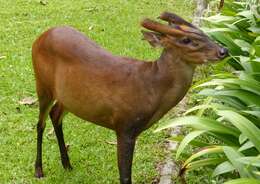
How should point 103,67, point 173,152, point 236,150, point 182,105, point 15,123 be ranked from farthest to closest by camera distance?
point 182,105
point 15,123
point 173,152
point 103,67
point 236,150

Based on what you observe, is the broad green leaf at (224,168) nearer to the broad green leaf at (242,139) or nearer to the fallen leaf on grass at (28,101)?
the broad green leaf at (242,139)

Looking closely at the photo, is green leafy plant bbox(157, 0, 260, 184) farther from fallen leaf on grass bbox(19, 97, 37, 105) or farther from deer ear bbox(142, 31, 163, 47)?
fallen leaf on grass bbox(19, 97, 37, 105)

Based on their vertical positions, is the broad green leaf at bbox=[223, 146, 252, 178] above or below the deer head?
below

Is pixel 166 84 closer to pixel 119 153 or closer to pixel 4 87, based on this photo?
pixel 119 153

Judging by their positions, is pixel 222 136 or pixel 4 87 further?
pixel 4 87

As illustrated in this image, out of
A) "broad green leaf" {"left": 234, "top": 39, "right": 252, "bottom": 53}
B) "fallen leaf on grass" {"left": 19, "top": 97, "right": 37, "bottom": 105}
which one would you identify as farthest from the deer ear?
"fallen leaf on grass" {"left": 19, "top": 97, "right": 37, "bottom": 105}

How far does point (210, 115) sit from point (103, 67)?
2.18m

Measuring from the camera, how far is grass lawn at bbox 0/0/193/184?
205 inches

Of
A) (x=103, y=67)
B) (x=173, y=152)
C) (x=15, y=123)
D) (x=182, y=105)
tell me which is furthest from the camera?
(x=182, y=105)

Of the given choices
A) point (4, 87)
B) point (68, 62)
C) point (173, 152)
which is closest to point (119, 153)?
point (68, 62)

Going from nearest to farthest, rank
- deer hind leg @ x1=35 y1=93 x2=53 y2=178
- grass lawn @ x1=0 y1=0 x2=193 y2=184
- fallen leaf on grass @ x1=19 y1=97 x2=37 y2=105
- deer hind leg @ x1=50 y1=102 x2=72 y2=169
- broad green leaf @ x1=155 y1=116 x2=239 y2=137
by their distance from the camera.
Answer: broad green leaf @ x1=155 y1=116 x2=239 y2=137 < deer hind leg @ x1=35 y1=93 x2=53 y2=178 < deer hind leg @ x1=50 y1=102 x2=72 y2=169 < grass lawn @ x1=0 y1=0 x2=193 y2=184 < fallen leaf on grass @ x1=19 y1=97 x2=37 y2=105

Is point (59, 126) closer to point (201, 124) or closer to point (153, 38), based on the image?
point (201, 124)

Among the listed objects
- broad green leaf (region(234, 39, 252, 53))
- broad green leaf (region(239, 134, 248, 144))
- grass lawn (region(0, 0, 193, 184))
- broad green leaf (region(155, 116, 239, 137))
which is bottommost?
grass lawn (region(0, 0, 193, 184))

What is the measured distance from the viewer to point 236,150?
4.07m
